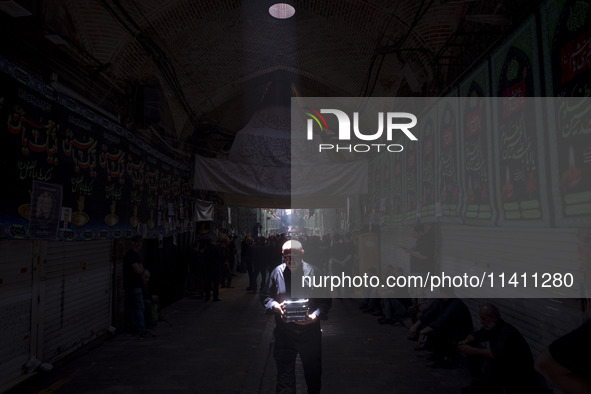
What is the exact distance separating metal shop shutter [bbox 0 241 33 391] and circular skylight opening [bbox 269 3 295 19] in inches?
290

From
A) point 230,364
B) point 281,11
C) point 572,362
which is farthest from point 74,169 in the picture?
point 281,11

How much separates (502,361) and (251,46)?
379 inches

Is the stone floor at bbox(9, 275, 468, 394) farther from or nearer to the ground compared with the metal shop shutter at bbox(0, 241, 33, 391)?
nearer to the ground

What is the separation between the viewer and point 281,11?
31.0 ft

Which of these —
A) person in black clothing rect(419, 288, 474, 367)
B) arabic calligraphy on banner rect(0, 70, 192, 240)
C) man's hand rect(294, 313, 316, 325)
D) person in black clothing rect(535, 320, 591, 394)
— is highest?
arabic calligraphy on banner rect(0, 70, 192, 240)

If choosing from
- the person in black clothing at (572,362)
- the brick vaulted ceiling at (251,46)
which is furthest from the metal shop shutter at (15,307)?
the person in black clothing at (572,362)

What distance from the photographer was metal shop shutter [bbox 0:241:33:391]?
4.81 metres

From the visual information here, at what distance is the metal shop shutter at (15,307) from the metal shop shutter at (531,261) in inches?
262

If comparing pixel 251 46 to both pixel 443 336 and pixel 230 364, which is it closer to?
pixel 230 364

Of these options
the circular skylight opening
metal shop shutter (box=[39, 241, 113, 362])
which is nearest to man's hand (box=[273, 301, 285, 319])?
metal shop shutter (box=[39, 241, 113, 362])

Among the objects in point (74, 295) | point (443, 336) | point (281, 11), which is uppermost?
point (281, 11)

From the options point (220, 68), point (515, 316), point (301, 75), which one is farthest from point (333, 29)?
point (515, 316)

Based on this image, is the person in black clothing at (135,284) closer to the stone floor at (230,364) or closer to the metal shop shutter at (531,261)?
the stone floor at (230,364)

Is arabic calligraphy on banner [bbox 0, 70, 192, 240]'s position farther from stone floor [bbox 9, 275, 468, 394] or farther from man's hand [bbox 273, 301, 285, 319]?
man's hand [bbox 273, 301, 285, 319]
